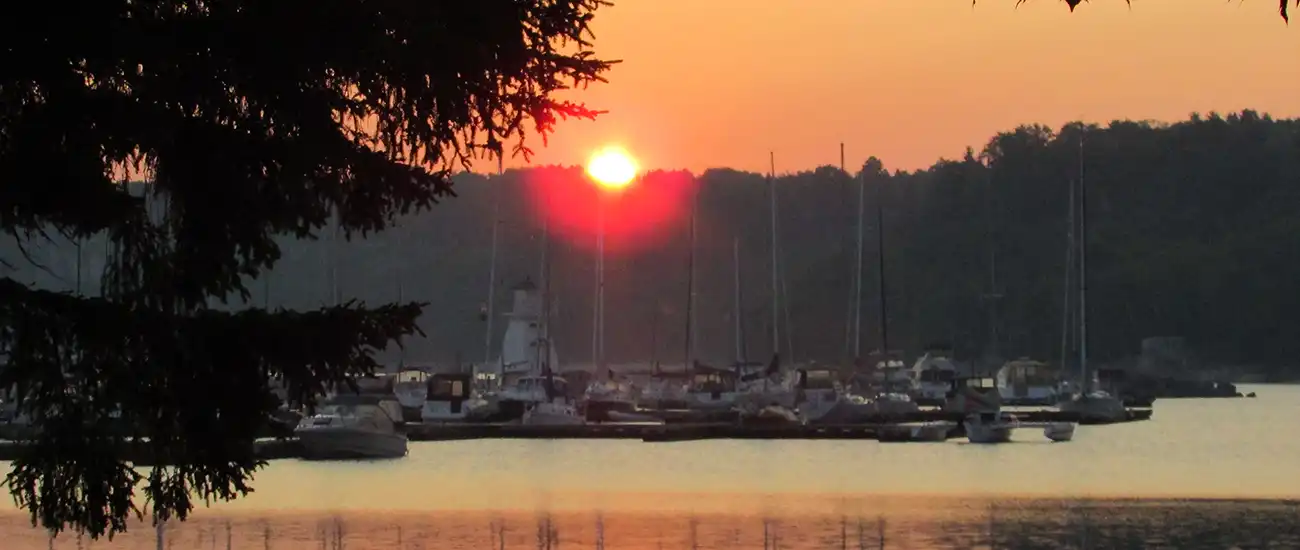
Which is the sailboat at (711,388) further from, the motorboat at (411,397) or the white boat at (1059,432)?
the white boat at (1059,432)

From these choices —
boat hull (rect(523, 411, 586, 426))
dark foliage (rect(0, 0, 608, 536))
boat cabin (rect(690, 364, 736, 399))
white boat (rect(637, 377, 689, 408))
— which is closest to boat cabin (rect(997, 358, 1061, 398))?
white boat (rect(637, 377, 689, 408))

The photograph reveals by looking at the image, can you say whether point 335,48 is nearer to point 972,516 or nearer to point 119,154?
point 119,154

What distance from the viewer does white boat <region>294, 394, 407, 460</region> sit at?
60250 mm

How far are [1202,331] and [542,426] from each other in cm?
10998

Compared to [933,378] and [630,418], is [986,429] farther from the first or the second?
[933,378]

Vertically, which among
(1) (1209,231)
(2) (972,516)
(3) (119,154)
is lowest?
(2) (972,516)

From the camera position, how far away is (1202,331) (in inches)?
6614

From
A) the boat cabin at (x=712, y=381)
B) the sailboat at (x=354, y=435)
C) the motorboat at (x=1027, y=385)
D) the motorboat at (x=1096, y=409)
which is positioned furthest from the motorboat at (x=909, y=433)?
the motorboat at (x=1027, y=385)

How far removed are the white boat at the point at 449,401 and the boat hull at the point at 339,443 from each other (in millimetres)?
14632

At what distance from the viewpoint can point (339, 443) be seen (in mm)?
60281

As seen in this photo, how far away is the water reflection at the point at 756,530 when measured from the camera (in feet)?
104

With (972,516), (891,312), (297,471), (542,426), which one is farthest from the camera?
(891,312)

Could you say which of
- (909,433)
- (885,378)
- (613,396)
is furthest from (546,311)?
(909,433)

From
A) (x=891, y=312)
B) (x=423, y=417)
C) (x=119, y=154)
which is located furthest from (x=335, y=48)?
(x=891, y=312)
